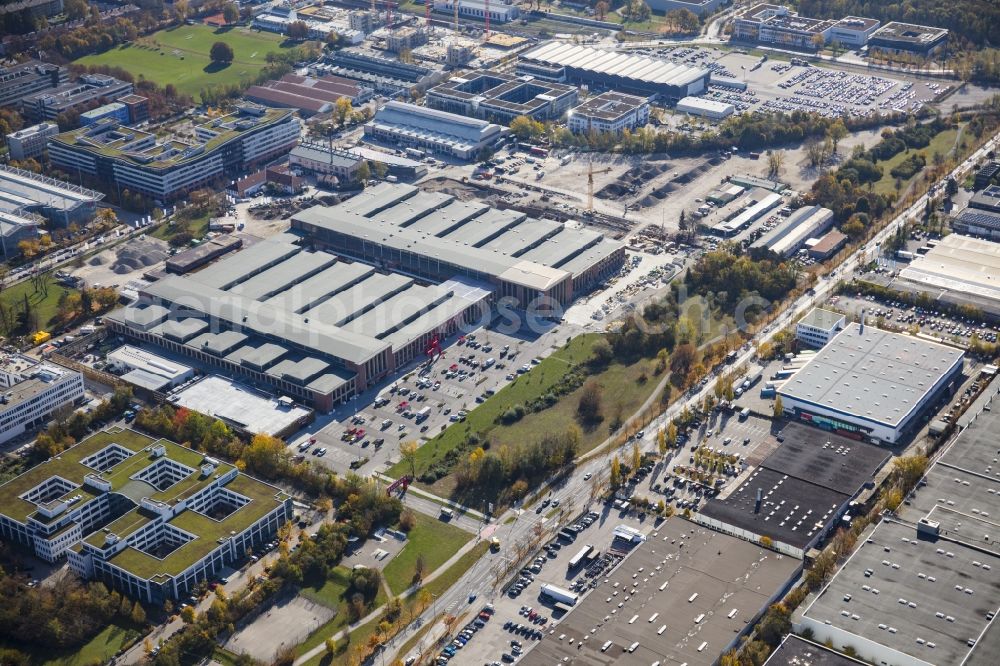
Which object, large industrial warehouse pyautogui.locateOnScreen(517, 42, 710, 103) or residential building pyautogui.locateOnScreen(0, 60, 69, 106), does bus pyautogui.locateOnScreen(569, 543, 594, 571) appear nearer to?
large industrial warehouse pyautogui.locateOnScreen(517, 42, 710, 103)

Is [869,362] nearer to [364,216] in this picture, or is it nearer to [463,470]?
[463,470]

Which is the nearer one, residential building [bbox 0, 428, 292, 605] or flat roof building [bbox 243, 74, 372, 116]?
residential building [bbox 0, 428, 292, 605]

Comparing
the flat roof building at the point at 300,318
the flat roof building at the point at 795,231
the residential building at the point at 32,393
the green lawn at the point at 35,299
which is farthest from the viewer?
the flat roof building at the point at 795,231

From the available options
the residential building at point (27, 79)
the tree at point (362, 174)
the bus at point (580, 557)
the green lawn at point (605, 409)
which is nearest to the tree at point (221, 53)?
the residential building at point (27, 79)

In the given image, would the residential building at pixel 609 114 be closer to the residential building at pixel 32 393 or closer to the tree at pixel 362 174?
the tree at pixel 362 174

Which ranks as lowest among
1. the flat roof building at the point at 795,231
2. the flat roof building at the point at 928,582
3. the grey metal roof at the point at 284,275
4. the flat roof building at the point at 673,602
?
the flat roof building at the point at 673,602

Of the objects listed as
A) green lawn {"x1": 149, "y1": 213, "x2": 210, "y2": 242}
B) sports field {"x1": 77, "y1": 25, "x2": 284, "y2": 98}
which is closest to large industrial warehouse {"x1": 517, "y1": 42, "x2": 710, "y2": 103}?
sports field {"x1": 77, "y1": 25, "x2": 284, "y2": 98}
